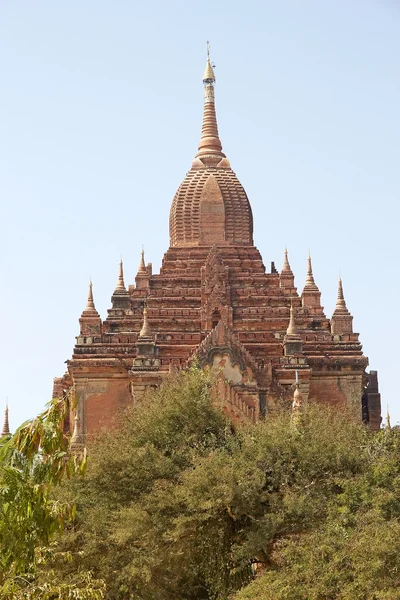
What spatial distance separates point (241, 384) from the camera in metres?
49.5

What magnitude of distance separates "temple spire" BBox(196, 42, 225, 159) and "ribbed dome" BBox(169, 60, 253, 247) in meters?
1.51

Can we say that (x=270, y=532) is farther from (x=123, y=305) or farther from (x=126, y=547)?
(x=123, y=305)

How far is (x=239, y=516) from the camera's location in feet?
106

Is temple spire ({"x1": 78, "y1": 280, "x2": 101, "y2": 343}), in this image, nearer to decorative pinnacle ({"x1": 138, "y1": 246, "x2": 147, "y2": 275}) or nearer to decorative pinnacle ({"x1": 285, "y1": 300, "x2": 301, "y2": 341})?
decorative pinnacle ({"x1": 138, "y1": 246, "x2": 147, "y2": 275})

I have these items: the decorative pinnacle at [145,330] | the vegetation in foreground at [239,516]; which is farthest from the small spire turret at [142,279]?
the vegetation in foreground at [239,516]

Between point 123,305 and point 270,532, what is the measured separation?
81.8 feet

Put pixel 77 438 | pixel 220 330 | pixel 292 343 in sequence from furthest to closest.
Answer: pixel 292 343 → pixel 220 330 → pixel 77 438

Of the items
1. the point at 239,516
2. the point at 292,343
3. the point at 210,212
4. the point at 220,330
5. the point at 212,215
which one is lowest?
the point at 239,516

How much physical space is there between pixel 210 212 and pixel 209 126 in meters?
4.86

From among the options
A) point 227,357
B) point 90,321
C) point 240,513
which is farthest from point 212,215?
point 240,513

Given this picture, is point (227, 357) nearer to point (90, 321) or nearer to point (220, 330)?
point (220, 330)

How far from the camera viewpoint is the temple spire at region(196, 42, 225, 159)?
61.2 metres

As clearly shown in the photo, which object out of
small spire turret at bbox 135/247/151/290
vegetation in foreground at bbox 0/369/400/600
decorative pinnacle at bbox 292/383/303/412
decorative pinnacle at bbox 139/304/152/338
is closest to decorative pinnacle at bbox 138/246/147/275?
small spire turret at bbox 135/247/151/290

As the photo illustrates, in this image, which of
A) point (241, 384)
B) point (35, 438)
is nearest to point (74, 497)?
point (35, 438)
